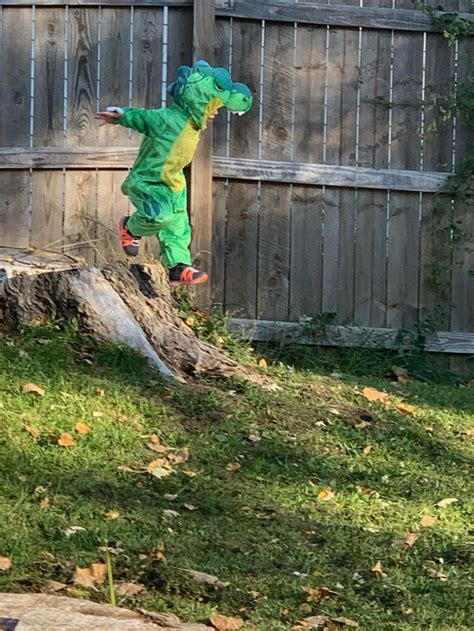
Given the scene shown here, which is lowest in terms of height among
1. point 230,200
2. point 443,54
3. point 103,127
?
point 230,200

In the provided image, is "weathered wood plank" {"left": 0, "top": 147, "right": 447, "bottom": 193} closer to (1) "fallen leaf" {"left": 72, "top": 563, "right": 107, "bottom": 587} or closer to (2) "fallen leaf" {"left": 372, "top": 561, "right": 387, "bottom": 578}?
(2) "fallen leaf" {"left": 372, "top": 561, "right": 387, "bottom": 578}

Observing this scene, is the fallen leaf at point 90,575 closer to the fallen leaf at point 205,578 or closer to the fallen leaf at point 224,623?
the fallen leaf at point 205,578

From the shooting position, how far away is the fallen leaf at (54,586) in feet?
10.1

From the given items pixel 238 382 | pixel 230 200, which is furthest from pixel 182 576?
pixel 230 200

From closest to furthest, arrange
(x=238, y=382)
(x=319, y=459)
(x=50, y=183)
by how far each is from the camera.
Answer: (x=319, y=459) < (x=238, y=382) < (x=50, y=183)

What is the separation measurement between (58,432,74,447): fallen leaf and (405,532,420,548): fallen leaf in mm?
1441

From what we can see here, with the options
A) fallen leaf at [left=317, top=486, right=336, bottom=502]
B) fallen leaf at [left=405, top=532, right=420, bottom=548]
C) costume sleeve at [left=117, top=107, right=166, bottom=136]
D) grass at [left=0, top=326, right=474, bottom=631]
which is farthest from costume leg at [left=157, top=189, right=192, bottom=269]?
Answer: fallen leaf at [left=405, top=532, right=420, bottom=548]

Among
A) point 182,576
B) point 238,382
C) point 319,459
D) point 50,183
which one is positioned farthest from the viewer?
point 50,183

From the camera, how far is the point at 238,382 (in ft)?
18.2

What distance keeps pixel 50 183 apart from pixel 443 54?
295cm

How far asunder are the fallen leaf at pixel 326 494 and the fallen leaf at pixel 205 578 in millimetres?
1067

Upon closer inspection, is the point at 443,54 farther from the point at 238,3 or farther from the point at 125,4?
the point at 125,4

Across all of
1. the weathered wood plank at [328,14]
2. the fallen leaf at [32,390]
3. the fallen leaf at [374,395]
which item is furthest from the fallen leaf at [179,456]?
the weathered wood plank at [328,14]

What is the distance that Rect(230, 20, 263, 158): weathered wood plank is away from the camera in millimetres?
7344
